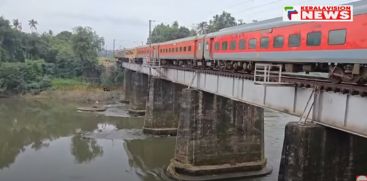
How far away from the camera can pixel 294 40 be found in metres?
15.8

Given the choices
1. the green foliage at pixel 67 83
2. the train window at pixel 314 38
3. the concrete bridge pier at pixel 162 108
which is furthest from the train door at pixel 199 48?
the green foliage at pixel 67 83

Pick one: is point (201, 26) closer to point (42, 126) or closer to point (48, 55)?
point (48, 55)

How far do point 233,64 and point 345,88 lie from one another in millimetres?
11161

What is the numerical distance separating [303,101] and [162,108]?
78.4 feet

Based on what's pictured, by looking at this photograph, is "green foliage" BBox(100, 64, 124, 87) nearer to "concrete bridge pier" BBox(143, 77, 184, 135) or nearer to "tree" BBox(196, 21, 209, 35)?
"tree" BBox(196, 21, 209, 35)

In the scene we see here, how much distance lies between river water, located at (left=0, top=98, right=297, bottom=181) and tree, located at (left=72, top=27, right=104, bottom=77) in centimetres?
3458

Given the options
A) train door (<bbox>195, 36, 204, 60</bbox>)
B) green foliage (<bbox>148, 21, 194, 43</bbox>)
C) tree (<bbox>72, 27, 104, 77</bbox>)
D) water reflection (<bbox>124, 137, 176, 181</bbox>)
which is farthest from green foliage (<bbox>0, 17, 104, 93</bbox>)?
train door (<bbox>195, 36, 204, 60</bbox>)

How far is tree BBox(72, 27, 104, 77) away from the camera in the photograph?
8475cm

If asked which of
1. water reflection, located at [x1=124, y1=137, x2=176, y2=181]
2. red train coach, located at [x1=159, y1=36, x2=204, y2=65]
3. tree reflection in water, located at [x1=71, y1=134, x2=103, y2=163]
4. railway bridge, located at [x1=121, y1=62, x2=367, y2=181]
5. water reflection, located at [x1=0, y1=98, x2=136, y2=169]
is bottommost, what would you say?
water reflection, located at [x1=0, y1=98, x2=136, y2=169]

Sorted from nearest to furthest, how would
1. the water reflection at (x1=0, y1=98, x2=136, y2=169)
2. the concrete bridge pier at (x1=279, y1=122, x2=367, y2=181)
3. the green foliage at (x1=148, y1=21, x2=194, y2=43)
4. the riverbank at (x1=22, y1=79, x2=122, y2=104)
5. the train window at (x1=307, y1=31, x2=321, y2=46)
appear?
1. the concrete bridge pier at (x1=279, y1=122, x2=367, y2=181)
2. the train window at (x1=307, y1=31, x2=321, y2=46)
3. the water reflection at (x1=0, y1=98, x2=136, y2=169)
4. the riverbank at (x1=22, y1=79, x2=122, y2=104)
5. the green foliage at (x1=148, y1=21, x2=194, y2=43)

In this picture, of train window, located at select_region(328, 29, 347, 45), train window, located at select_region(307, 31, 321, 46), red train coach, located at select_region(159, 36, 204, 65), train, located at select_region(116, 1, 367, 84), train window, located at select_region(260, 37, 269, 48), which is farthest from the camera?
red train coach, located at select_region(159, 36, 204, 65)

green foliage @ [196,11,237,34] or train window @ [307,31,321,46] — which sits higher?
green foliage @ [196,11,237,34]

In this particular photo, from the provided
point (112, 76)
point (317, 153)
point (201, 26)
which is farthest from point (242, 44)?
point (201, 26)

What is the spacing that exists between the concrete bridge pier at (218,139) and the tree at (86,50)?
211 feet
